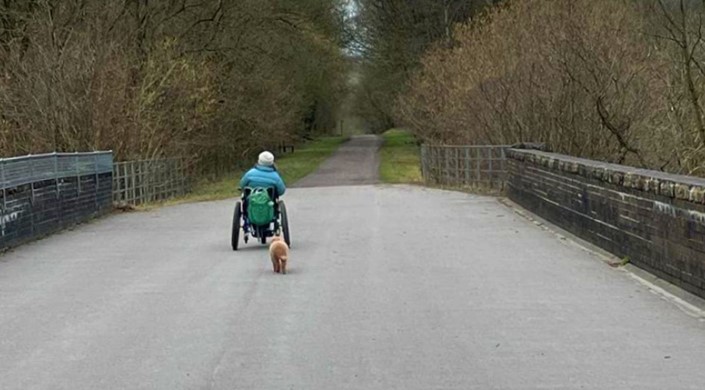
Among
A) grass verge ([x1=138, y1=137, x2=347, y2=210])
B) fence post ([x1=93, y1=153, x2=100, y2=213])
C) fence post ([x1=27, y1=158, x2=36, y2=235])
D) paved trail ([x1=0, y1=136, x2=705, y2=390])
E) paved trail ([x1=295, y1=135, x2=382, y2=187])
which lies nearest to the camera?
paved trail ([x1=0, y1=136, x2=705, y2=390])

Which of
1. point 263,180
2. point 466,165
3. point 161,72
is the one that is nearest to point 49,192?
point 263,180

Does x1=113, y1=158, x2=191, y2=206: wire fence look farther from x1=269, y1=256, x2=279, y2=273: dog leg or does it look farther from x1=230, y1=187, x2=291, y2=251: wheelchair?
x1=269, y1=256, x2=279, y2=273: dog leg

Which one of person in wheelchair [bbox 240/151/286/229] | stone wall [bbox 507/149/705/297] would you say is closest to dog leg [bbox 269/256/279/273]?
person in wheelchair [bbox 240/151/286/229]

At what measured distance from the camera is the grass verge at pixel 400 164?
38.6 m

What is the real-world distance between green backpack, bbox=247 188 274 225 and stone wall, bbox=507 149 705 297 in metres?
4.49

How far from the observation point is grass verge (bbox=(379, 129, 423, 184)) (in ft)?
127

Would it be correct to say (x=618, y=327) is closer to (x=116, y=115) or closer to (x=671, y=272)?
(x=671, y=272)

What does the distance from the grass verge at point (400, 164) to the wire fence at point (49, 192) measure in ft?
49.3

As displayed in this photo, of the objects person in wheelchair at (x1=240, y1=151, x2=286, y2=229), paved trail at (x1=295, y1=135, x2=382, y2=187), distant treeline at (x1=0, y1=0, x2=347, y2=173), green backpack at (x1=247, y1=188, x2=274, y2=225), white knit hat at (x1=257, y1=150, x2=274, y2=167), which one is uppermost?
distant treeline at (x1=0, y1=0, x2=347, y2=173)

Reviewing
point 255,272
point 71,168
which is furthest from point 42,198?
point 255,272

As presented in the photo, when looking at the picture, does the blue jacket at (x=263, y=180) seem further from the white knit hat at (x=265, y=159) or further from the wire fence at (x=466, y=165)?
the wire fence at (x=466, y=165)

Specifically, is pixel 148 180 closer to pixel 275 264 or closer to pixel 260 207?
pixel 260 207

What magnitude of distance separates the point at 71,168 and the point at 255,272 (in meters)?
8.83

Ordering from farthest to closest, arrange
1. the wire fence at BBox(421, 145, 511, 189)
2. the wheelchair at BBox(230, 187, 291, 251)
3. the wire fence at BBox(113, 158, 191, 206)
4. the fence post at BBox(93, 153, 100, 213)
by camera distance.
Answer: the wire fence at BBox(421, 145, 511, 189) < the wire fence at BBox(113, 158, 191, 206) < the fence post at BBox(93, 153, 100, 213) < the wheelchair at BBox(230, 187, 291, 251)
